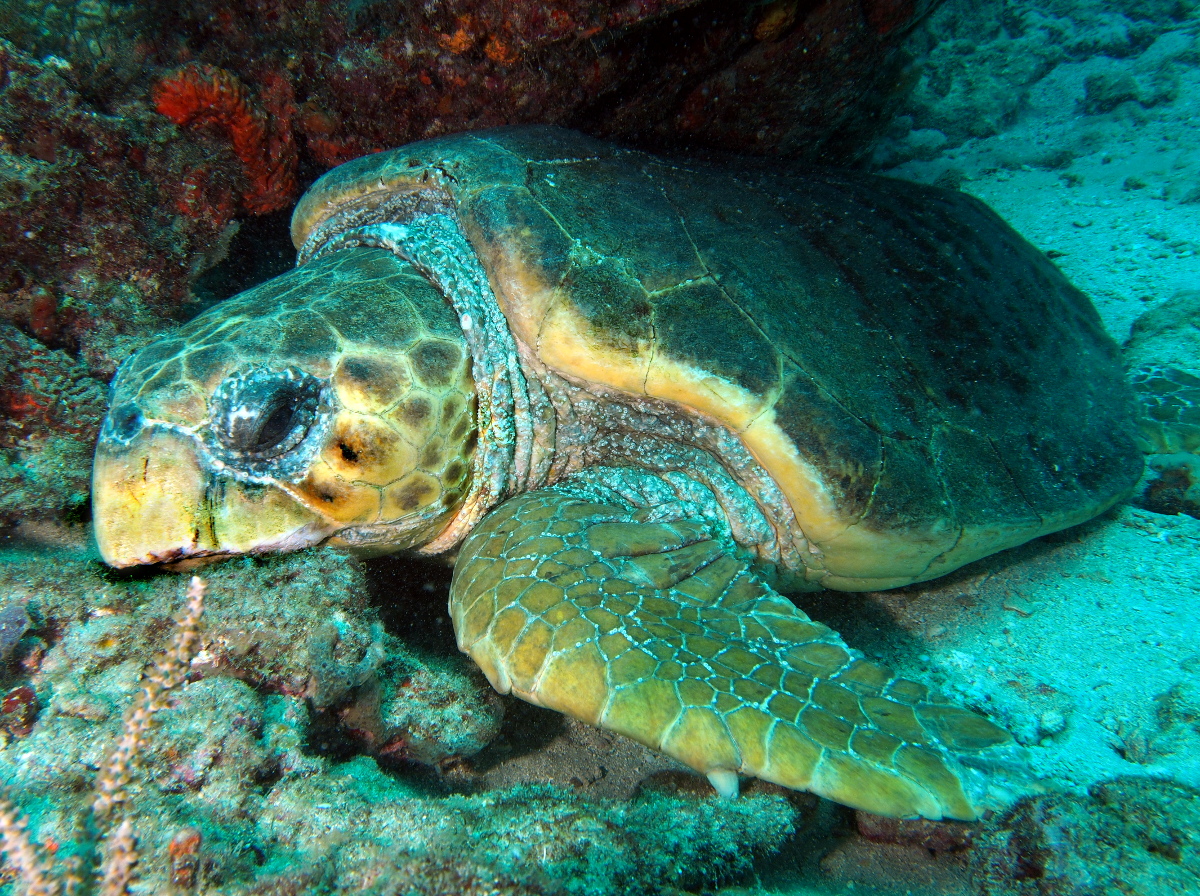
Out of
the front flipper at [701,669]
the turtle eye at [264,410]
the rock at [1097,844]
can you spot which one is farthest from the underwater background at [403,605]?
the turtle eye at [264,410]

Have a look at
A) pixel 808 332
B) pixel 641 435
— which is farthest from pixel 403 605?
pixel 808 332

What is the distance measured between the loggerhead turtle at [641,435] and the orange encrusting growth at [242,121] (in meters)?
0.53

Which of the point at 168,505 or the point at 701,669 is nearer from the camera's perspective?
the point at 701,669

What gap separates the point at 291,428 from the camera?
1.75 metres

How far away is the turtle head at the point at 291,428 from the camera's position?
1636mm

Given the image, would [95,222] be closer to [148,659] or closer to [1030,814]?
[148,659]

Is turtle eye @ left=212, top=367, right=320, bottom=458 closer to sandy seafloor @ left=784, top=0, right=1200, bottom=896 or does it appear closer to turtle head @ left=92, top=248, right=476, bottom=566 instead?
turtle head @ left=92, top=248, right=476, bottom=566

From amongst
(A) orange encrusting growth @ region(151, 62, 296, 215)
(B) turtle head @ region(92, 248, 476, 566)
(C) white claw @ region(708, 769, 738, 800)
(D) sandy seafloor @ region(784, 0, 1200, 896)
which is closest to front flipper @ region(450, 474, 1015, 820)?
(C) white claw @ region(708, 769, 738, 800)

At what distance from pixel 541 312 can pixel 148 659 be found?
1499 mm

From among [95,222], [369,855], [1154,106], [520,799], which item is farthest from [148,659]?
[1154,106]

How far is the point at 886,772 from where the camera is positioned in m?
1.25

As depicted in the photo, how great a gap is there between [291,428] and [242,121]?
2.06 metres

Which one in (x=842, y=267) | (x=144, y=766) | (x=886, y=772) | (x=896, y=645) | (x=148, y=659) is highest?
(x=842, y=267)

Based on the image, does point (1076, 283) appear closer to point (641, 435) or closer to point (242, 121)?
point (641, 435)
